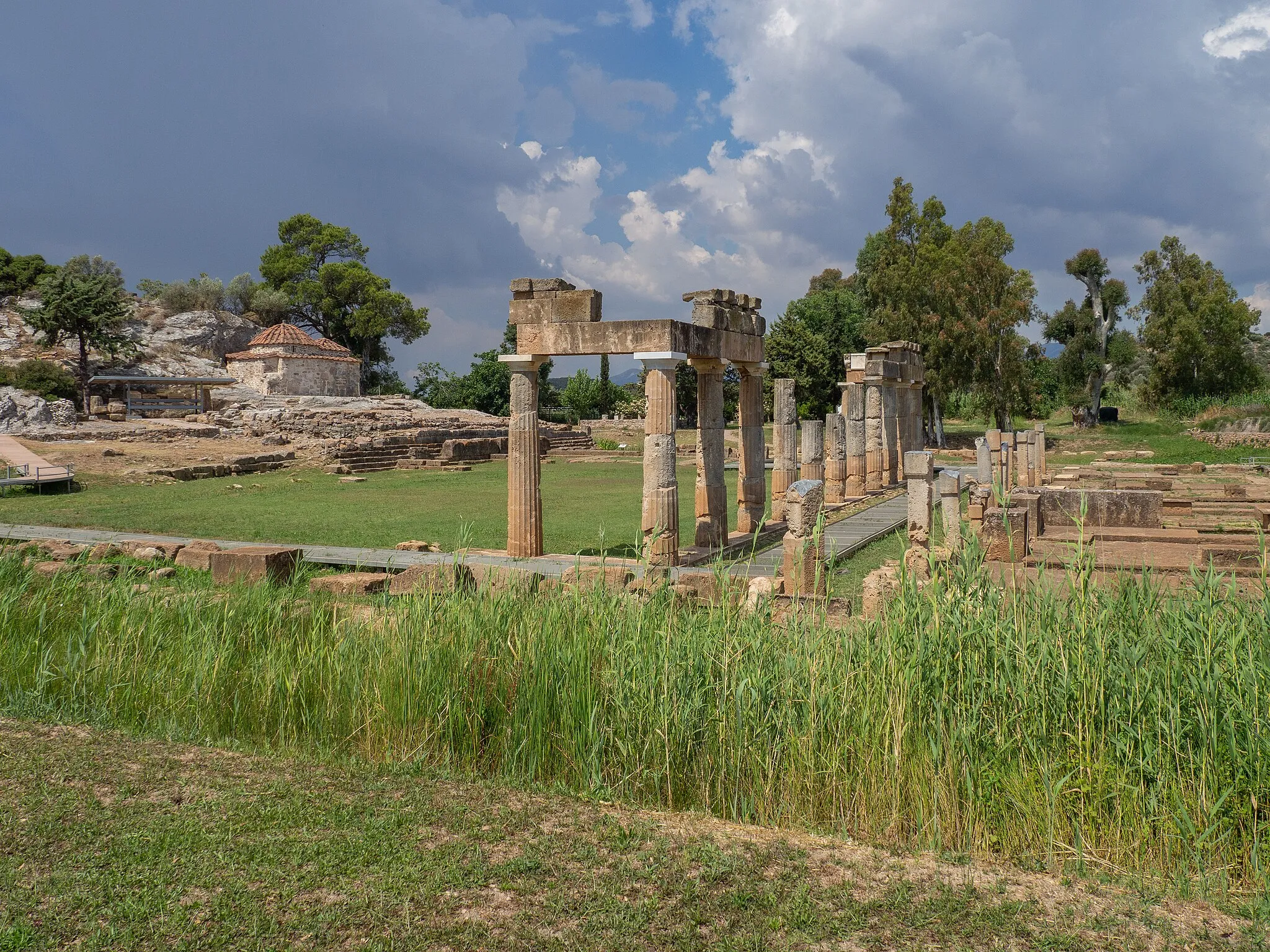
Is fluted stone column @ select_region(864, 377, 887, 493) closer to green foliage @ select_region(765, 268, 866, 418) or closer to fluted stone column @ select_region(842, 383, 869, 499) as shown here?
fluted stone column @ select_region(842, 383, 869, 499)

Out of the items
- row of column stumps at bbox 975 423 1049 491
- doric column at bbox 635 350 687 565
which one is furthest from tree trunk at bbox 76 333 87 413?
doric column at bbox 635 350 687 565

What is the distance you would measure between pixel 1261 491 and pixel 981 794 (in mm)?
15021

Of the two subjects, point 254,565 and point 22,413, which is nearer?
point 254,565

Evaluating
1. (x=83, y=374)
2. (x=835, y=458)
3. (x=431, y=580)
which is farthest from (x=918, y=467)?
(x=83, y=374)

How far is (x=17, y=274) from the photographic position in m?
58.7

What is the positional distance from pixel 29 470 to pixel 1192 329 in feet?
137

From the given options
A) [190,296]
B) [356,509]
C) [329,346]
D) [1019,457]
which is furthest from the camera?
[190,296]

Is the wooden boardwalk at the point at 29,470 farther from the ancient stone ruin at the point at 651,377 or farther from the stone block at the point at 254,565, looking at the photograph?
the ancient stone ruin at the point at 651,377

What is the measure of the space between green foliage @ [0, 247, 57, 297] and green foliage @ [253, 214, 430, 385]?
43.6ft

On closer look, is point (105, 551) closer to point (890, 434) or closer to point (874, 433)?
point (874, 433)

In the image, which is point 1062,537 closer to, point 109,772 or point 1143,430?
point 109,772

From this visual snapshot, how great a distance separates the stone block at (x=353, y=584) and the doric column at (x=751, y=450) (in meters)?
7.03

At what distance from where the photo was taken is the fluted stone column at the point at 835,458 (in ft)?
70.1

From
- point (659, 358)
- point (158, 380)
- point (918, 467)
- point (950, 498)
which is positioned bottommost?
point (950, 498)
